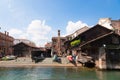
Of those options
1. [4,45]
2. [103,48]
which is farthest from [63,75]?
[4,45]

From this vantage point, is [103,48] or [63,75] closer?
[63,75]

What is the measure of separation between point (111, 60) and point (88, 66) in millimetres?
7326

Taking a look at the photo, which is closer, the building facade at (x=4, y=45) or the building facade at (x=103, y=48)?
the building facade at (x=103, y=48)

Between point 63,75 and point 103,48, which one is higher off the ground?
point 103,48

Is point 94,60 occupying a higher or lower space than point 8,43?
lower

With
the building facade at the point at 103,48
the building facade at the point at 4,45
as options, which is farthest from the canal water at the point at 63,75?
the building facade at the point at 4,45

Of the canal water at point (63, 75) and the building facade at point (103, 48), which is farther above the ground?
the building facade at point (103, 48)

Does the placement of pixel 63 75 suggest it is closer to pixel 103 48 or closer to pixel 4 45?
pixel 103 48

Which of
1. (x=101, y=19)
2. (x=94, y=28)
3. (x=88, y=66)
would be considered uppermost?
(x=101, y=19)

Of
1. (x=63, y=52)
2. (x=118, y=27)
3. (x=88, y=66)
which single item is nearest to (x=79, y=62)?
(x=88, y=66)

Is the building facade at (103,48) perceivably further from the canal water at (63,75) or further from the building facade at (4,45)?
the building facade at (4,45)

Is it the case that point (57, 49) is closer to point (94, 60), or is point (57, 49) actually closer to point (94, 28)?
point (94, 28)

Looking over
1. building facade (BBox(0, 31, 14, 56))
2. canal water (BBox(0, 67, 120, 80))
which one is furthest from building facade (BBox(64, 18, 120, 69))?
building facade (BBox(0, 31, 14, 56))

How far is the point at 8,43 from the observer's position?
4461 inches
